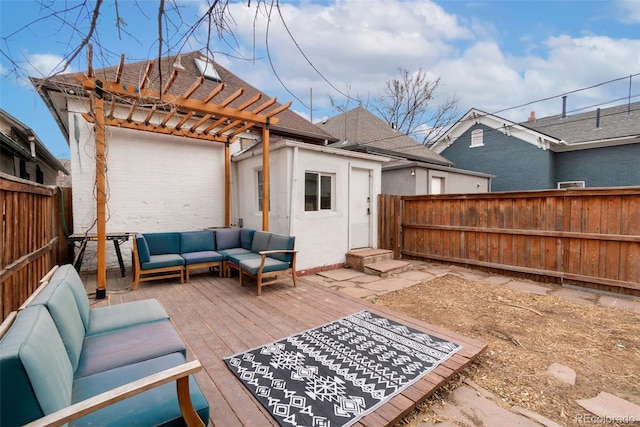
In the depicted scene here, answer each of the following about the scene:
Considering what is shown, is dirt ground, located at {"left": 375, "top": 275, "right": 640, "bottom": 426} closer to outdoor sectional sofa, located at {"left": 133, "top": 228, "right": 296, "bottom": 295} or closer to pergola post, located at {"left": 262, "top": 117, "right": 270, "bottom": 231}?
outdoor sectional sofa, located at {"left": 133, "top": 228, "right": 296, "bottom": 295}

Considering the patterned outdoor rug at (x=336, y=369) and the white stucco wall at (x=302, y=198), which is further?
the white stucco wall at (x=302, y=198)

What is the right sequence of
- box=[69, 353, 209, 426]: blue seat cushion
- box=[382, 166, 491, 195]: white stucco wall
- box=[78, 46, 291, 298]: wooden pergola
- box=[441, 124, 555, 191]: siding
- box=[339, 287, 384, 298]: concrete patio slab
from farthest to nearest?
1. box=[441, 124, 555, 191]: siding
2. box=[382, 166, 491, 195]: white stucco wall
3. box=[339, 287, 384, 298]: concrete patio slab
4. box=[78, 46, 291, 298]: wooden pergola
5. box=[69, 353, 209, 426]: blue seat cushion

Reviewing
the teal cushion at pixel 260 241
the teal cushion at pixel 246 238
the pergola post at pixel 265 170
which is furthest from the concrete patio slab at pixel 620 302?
the teal cushion at pixel 246 238

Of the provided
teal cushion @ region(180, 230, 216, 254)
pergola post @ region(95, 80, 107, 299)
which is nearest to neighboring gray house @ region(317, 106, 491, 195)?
teal cushion @ region(180, 230, 216, 254)

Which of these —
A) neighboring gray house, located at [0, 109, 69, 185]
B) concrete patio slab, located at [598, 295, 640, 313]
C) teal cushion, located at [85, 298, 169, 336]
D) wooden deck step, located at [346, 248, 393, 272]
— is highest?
neighboring gray house, located at [0, 109, 69, 185]

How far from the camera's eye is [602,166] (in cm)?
1173

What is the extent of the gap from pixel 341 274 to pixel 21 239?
4.94 m

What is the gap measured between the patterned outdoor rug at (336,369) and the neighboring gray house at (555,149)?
1321cm

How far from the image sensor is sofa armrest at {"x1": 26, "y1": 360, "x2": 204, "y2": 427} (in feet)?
3.63

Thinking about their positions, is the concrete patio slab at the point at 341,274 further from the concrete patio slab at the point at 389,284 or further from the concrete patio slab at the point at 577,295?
the concrete patio slab at the point at 577,295

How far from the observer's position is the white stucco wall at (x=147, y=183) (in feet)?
18.9

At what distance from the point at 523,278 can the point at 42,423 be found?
7.28 meters

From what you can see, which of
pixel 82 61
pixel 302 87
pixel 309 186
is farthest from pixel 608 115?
pixel 82 61

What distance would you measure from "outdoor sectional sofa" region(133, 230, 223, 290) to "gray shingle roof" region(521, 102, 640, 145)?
14.7 meters
